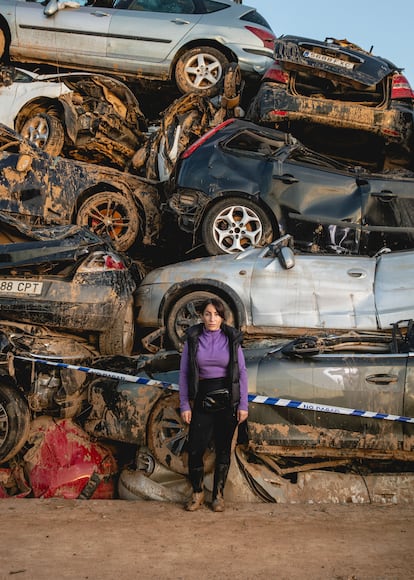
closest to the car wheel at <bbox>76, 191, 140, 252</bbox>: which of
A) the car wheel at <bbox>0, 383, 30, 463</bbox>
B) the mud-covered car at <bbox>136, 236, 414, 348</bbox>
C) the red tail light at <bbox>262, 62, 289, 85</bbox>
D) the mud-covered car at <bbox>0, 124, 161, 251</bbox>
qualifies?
the mud-covered car at <bbox>0, 124, 161, 251</bbox>

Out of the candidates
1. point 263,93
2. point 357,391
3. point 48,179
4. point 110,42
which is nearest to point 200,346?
point 357,391

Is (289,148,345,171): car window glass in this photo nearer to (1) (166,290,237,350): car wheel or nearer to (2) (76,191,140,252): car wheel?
(2) (76,191,140,252): car wheel

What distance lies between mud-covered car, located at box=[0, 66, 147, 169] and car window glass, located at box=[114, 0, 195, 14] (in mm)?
2213

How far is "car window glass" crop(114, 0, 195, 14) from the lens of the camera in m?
12.2

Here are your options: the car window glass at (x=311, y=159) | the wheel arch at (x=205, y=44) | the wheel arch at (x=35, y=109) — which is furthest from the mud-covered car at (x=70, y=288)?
the wheel arch at (x=205, y=44)

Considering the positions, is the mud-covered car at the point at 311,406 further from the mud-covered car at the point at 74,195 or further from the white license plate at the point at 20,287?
the mud-covered car at the point at 74,195

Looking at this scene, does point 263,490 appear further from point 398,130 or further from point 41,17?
point 41,17

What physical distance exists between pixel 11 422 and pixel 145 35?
308 inches

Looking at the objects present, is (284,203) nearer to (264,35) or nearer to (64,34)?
(264,35)

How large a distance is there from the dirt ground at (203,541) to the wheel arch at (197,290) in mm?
2186

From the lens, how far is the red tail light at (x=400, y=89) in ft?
33.0

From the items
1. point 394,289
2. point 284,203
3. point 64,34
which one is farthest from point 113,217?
point 64,34

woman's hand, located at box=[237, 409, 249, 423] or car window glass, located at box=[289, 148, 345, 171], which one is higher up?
car window glass, located at box=[289, 148, 345, 171]

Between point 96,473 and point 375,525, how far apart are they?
2.37 m
